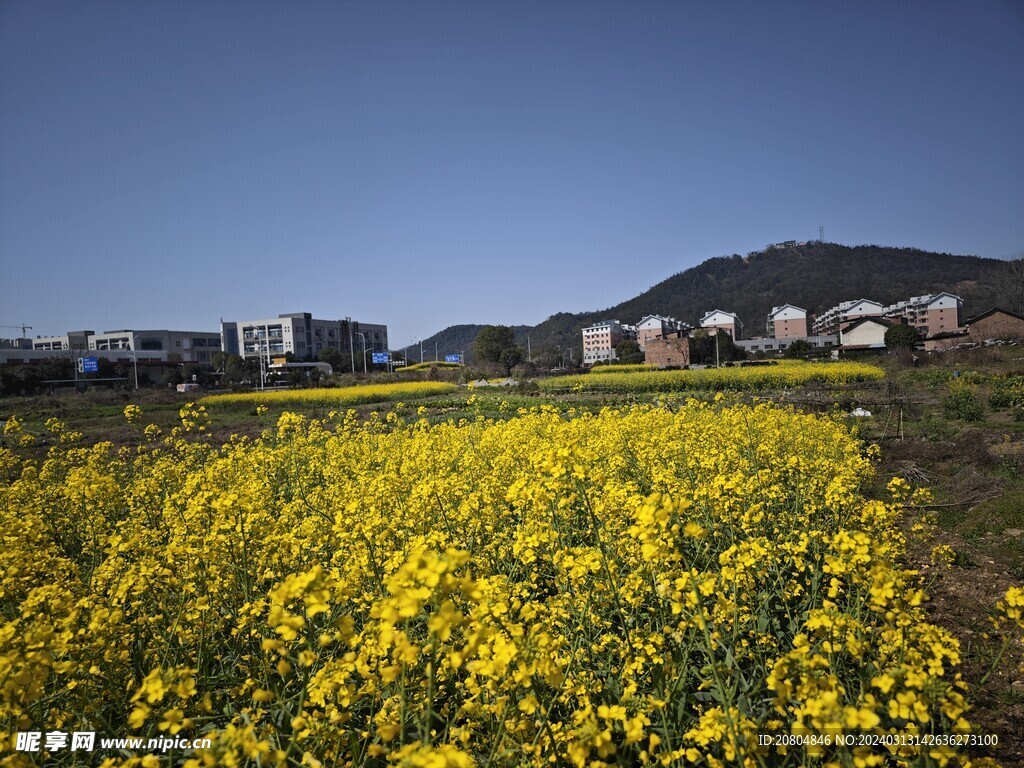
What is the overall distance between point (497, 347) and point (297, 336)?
46.5 meters

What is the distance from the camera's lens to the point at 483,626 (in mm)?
1656

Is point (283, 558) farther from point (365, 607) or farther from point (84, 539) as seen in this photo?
point (84, 539)

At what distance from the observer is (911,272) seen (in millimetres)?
110688

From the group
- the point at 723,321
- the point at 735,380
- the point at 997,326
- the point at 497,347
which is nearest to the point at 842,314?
the point at 723,321

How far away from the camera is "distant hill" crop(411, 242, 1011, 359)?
333ft

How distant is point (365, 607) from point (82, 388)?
58067mm

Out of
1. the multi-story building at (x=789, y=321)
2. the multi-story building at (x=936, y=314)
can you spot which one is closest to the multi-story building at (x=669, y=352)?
the multi-story building at (x=936, y=314)

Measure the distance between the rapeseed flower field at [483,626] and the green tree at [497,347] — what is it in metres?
48.8

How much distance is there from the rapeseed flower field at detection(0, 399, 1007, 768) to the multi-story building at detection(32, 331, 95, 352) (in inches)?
3857

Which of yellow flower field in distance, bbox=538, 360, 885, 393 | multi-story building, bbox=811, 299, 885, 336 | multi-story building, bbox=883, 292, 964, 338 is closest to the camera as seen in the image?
yellow flower field in distance, bbox=538, 360, 885, 393

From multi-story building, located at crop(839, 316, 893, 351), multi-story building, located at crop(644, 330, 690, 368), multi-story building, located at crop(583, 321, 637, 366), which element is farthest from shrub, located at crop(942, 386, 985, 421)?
multi-story building, located at crop(583, 321, 637, 366)

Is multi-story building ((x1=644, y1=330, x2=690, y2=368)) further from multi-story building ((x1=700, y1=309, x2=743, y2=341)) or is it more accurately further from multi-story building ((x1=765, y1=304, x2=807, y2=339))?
multi-story building ((x1=765, y1=304, x2=807, y2=339))

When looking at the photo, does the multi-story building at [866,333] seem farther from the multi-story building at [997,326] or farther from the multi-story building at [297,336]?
the multi-story building at [297,336]

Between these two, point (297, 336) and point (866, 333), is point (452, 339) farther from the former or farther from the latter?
point (866, 333)
